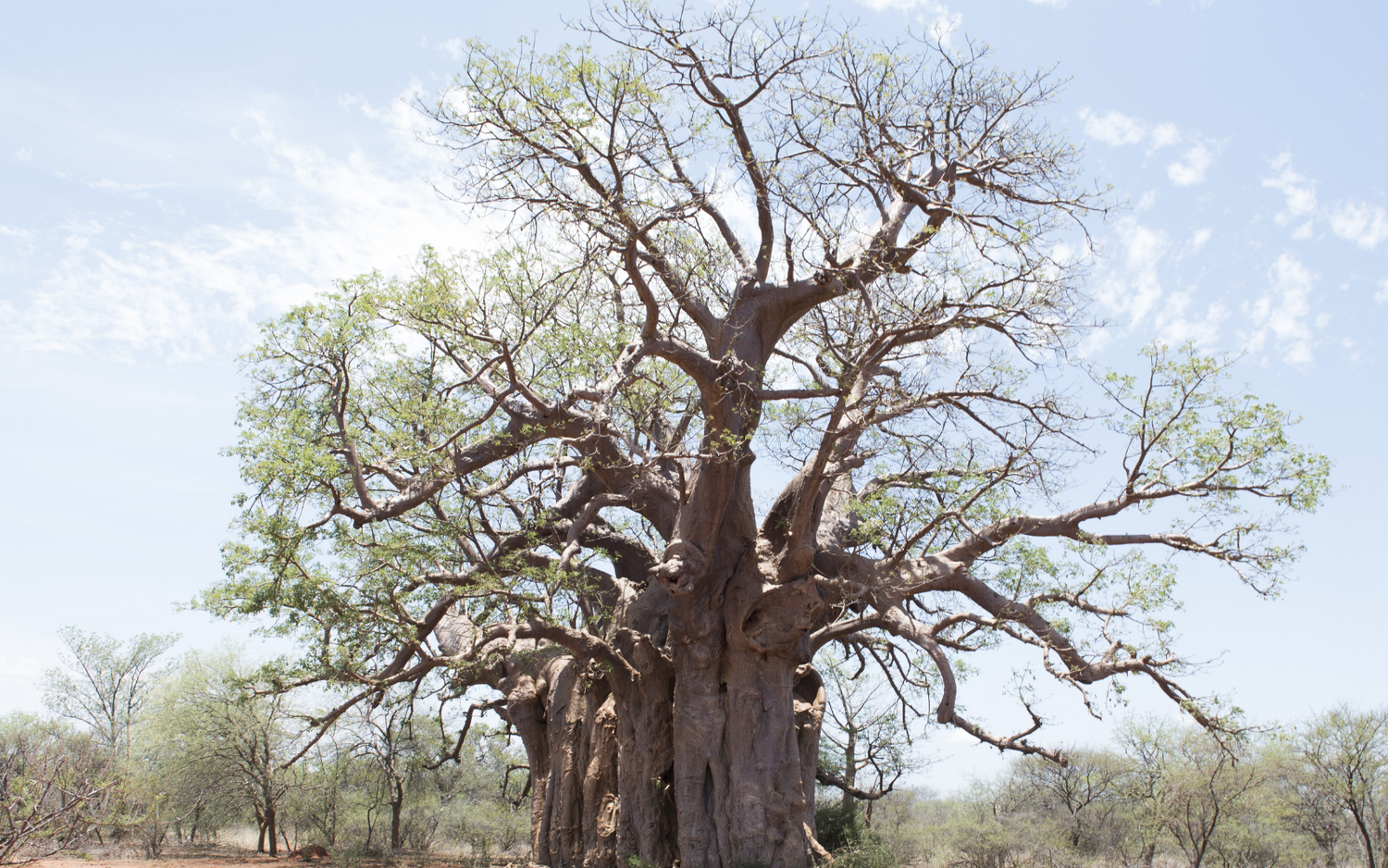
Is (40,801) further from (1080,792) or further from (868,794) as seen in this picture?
(1080,792)

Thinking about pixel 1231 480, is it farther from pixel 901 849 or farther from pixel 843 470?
pixel 901 849

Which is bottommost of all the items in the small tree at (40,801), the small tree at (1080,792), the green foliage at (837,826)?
the small tree at (1080,792)

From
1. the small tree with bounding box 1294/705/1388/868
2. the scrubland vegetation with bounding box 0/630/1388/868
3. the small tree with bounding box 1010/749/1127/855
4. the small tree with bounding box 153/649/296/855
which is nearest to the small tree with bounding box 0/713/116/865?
the scrubland vegetation with bounding box 0/630/1388/868

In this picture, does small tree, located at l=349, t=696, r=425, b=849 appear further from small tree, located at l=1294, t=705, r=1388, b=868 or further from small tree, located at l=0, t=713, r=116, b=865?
small tree, located at l=1294, t=705, r=1388, b=868

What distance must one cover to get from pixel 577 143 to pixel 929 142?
4261 millimetres

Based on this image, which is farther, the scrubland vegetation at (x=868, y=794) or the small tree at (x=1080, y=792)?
the small tree at (x=1080, y=792)

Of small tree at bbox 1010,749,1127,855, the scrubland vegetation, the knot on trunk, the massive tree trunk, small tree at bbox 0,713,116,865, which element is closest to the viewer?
small tree at bbox 0,713,116,865

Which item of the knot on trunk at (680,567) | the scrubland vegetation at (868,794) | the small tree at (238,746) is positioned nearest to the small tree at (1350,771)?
the scrubland vegetation at (868,794)

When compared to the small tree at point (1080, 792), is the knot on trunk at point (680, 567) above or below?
above

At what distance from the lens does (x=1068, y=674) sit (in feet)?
22.9

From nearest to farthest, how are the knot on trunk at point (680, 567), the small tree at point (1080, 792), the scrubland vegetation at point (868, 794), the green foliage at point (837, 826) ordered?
the knot on trunk at point (680, 567) < the green foliage at point (837, 826) < the scrubland vegetation at point (868, 794) < the small tree at point (1080, 792)

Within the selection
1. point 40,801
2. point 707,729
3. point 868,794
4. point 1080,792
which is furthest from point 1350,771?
point 40,801

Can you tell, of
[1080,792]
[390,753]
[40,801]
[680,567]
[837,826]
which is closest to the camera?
[40,801]

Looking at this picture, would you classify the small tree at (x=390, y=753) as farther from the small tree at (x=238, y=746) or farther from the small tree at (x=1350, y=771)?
the small tree at (x=1350, y=771)
